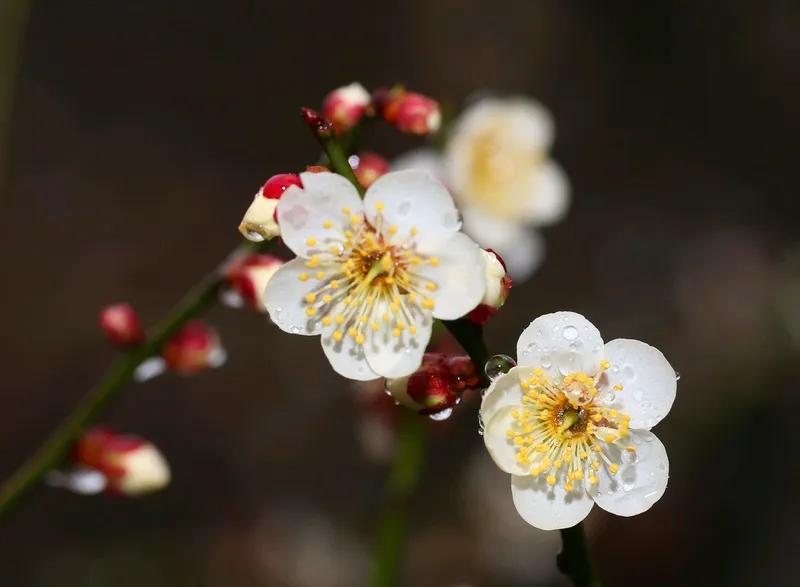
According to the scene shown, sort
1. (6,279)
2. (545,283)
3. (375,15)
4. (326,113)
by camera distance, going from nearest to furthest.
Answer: (326,113) < (6,279) < (545,283) < (375,15)

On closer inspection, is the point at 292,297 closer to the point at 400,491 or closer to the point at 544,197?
the point at 400,491

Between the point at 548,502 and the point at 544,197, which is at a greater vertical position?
the point at 544,197

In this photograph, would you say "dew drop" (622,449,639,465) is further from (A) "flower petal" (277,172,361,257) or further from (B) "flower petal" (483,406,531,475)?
(A) "flower petal" (277,172,361,257)

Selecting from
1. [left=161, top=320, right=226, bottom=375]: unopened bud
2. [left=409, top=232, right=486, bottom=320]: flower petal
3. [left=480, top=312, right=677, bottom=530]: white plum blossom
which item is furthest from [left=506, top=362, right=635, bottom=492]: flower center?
[left=161, top=320, right=226, bottom=375]: unopened bud

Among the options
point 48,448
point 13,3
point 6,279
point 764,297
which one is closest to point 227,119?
point 6,279

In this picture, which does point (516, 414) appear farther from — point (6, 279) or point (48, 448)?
point (6, 279)

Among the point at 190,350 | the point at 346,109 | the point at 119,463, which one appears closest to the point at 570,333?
the point at 346,109
